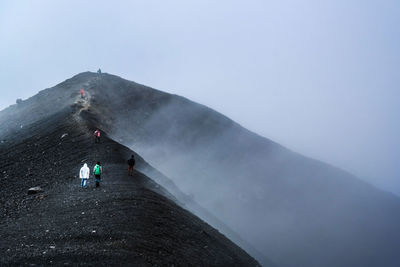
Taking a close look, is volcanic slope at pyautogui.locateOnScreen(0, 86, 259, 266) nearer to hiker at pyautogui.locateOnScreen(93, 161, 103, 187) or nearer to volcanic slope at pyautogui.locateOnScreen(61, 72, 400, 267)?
hiker at pyautogui.locateOnScreen(93, 161, 103, 187)

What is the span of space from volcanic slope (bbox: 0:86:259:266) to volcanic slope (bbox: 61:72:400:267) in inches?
694

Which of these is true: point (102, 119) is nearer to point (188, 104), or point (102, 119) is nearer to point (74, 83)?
point (74, 83)

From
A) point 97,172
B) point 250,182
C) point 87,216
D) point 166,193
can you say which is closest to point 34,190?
point 97,172

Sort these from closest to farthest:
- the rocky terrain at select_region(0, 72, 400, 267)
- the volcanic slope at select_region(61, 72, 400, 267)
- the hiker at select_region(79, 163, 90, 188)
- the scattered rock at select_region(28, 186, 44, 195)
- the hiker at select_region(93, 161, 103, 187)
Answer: the rocky terrain at select_region(0, 72, 400, 267)
the hiker at select_region(93, 161, 103, 187)
the hiker at select_region(79, 163, 90, 188)
the scattered rock at select_region(28, 186, 44, 195)
the volcanic slope at select_region(61, 72, 400, 267)

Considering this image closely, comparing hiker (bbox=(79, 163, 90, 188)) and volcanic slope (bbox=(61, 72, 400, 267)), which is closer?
hiker (bbox=(79, 163, 90, 188))

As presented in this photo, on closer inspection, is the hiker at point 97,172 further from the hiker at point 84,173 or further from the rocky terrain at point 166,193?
the rocky terrain at point 166,193

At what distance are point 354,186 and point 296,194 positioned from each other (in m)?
30.9

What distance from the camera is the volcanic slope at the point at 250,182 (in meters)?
79.9

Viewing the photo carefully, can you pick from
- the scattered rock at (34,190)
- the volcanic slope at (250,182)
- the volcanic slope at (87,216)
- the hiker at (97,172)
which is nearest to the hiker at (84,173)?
the hiker at (97,172)

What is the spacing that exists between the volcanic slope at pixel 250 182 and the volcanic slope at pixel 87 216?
17617 mm

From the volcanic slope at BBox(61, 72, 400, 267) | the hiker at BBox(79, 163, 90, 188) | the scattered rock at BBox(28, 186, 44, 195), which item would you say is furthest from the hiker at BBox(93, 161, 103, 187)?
the volcanic slope at BBox(61, 72, 400, 267)

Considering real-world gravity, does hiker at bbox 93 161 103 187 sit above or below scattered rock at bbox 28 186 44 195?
above

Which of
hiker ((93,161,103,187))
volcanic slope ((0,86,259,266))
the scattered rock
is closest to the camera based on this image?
volcanic slope ((0,86,259,266))

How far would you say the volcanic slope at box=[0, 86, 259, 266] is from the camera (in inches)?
773
